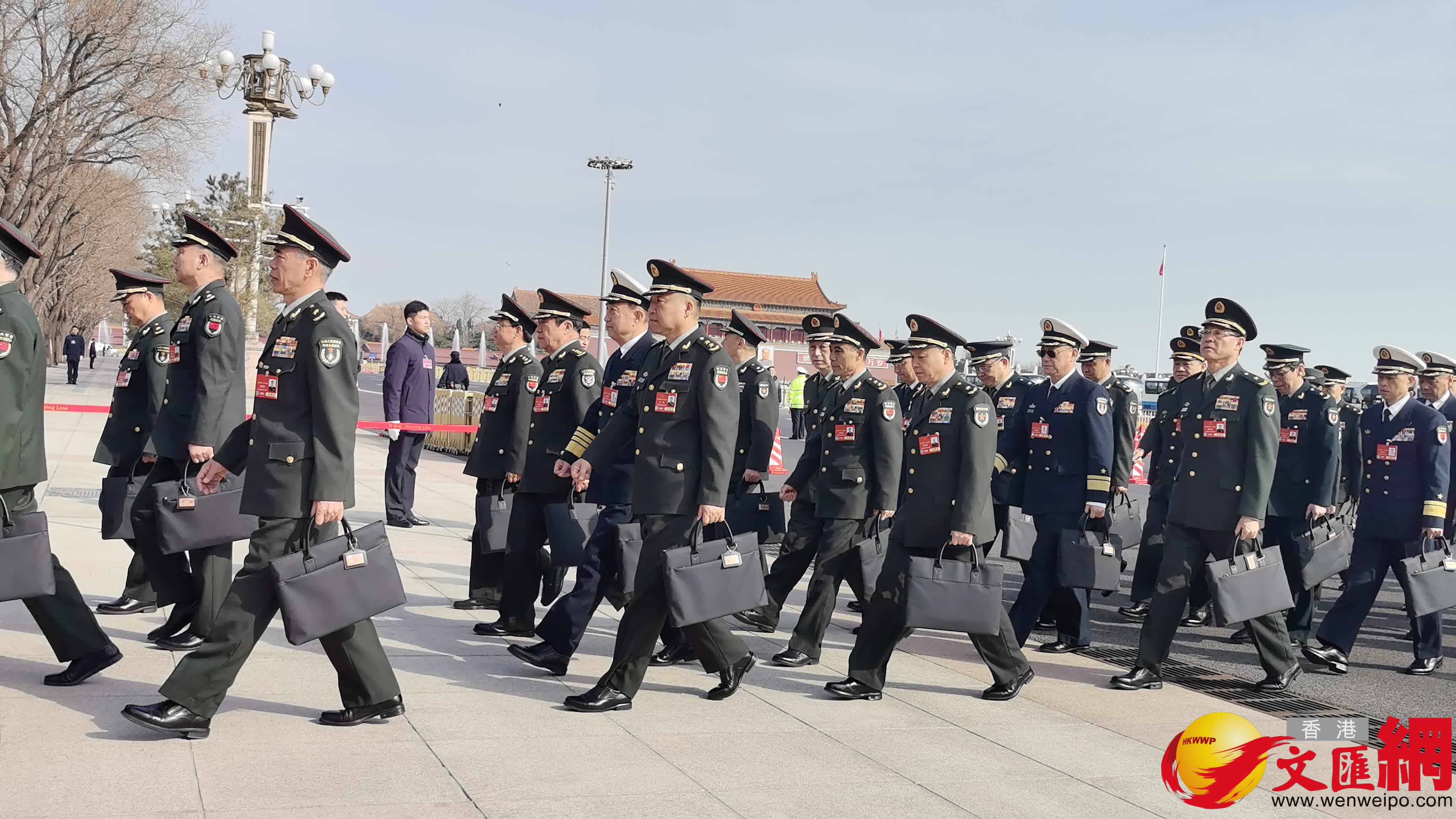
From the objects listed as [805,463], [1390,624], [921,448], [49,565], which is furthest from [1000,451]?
[49,565]

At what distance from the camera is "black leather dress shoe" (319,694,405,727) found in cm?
530

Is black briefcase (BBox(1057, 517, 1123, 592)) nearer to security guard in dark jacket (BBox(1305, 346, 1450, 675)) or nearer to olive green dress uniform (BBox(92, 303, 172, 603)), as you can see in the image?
security guard in dark jacket (BBox(1305, 346, 1450, 675))

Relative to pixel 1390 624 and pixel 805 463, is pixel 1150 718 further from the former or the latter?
pixel 1390 624

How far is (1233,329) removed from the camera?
7.16m

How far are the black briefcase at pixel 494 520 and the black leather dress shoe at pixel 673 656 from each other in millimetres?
1183

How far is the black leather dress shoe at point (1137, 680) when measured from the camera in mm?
6883

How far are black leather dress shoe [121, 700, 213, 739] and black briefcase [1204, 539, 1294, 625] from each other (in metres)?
4.82

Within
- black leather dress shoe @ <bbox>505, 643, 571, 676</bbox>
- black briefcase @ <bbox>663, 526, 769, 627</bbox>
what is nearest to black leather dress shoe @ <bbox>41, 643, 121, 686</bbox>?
black leather dress shoe @ <bbox>505, 643, 571, 676</bbox>

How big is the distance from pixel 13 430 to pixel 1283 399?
26.3 feet

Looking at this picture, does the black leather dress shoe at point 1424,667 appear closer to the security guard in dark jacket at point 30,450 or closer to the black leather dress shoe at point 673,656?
the black leather dress shoe at point 673,656

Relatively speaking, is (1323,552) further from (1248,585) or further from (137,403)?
(137,403)

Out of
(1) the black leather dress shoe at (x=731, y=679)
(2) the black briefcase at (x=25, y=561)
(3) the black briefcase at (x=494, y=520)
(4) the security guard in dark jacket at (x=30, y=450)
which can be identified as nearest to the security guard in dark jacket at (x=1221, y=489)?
(1) the black leather dress shoe at (x=731, y=679)

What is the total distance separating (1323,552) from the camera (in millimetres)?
8281

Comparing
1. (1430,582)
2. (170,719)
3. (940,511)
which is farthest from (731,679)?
(1430,582)
